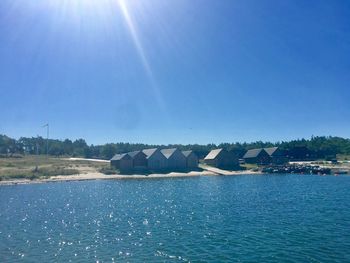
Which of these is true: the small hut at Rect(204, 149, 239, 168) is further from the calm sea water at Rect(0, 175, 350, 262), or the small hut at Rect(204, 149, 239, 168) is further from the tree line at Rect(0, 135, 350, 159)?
the calm sea water at Rect(0, 175, 350, 262)

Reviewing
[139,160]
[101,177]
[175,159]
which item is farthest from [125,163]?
[175,159]

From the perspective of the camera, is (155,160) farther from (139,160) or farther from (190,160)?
(190,160)

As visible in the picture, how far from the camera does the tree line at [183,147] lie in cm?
13575

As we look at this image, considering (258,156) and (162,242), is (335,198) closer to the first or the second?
(162,242)

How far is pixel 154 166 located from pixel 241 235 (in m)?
75.2

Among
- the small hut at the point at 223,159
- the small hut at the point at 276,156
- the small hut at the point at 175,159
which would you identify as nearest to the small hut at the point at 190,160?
the small hut at the point at 175,159

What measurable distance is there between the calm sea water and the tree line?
92863 mm

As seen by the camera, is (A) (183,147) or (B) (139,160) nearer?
(B) (139,160)

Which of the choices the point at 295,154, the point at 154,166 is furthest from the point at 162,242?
the point at 295,154

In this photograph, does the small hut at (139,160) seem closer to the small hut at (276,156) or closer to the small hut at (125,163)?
the small hut at (125,163)

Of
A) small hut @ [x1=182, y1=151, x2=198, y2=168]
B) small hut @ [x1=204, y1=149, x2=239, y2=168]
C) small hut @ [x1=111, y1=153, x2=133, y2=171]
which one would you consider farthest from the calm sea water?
small hut @ [x1=204, y1=149, x2=239, y2=168]

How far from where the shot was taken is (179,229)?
29000mm

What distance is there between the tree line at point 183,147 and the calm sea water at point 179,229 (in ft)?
305

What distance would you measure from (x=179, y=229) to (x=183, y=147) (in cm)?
13468
